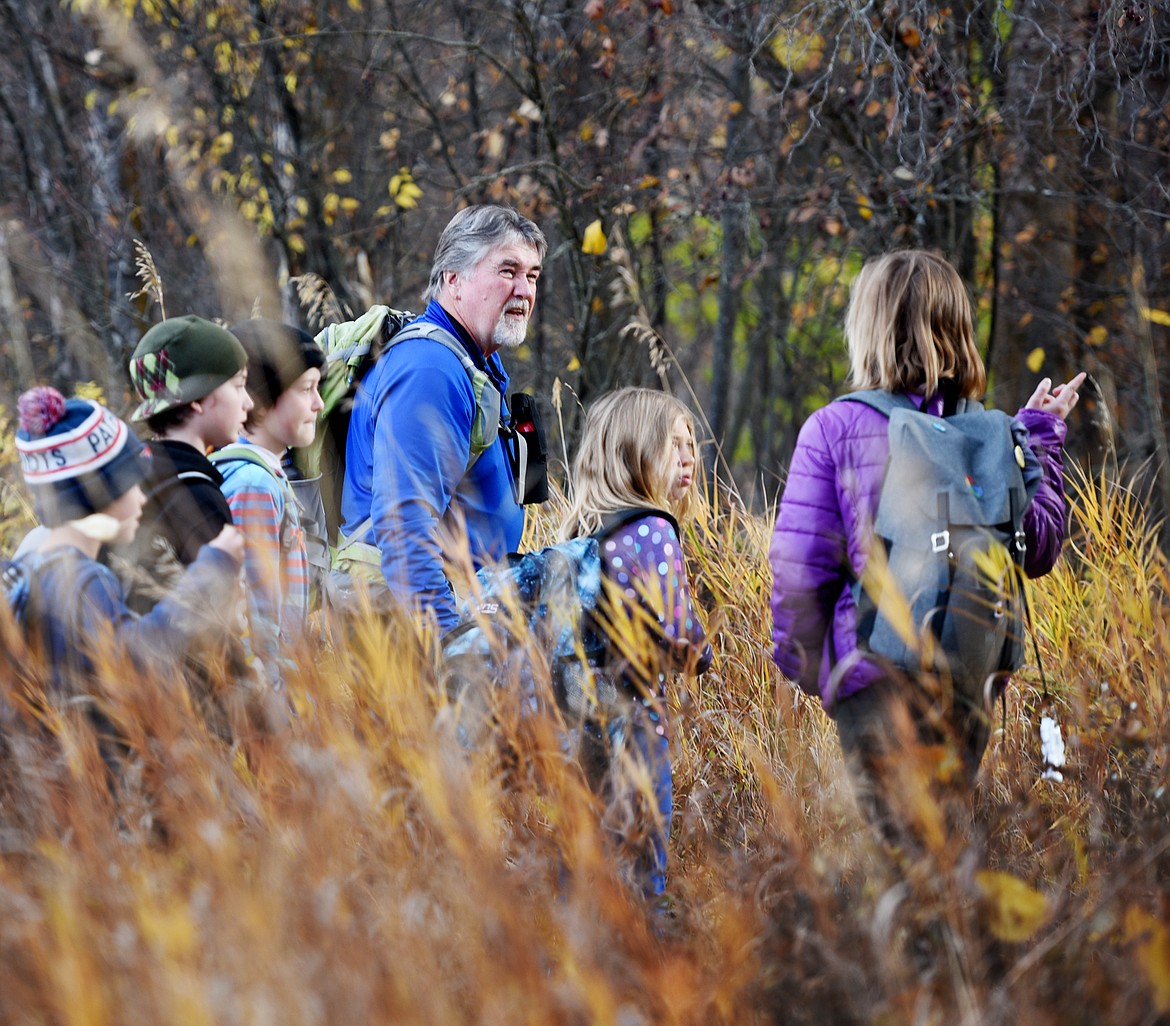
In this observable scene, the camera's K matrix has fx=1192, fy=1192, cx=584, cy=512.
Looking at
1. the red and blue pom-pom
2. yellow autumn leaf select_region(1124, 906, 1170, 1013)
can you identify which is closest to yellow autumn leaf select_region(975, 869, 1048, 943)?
yellow autumn leaf select_region(1124, 906, 1170, 1013)

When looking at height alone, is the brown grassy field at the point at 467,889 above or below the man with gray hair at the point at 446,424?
below

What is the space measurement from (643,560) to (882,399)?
65 centimetres

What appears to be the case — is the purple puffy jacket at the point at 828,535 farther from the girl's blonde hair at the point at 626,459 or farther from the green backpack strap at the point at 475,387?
the green backpack strap at the point at 475,387

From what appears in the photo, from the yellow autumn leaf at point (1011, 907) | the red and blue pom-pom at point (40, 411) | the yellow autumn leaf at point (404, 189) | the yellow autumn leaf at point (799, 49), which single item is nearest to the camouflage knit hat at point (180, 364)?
the red and blue pom-pom at point (40, 411)

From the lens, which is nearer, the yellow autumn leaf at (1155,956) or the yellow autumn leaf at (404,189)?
the yellow autumn leaf at (1155,956)

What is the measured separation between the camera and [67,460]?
237 cm

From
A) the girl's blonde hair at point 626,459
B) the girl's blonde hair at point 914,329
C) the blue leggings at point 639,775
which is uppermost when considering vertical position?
the girl's blonde hair at point 914,329

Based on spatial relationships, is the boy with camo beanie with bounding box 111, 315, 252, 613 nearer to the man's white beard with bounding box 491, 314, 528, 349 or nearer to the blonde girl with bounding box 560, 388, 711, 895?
the man's white beard with bounding box 491, 314, 528, 349

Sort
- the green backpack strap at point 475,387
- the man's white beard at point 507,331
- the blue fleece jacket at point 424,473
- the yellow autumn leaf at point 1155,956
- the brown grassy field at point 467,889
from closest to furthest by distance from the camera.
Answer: the yellow autumn leaf at point 1155,956 → the brown grassy field at point 467,889 → the blue fleece jacket at point 424,473 → the green backpack strap at point 475,387 → the man's white beard at point 507,331

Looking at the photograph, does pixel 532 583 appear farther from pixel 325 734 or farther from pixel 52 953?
pixel 52 953

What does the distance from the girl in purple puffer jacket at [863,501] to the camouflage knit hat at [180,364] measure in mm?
1284

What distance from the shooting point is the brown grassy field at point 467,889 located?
170cm

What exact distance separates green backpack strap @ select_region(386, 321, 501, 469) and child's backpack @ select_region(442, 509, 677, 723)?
35 centimetres

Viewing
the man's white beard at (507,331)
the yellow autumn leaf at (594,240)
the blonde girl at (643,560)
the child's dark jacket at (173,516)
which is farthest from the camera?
the yellow autumn leaf at (594,240)
